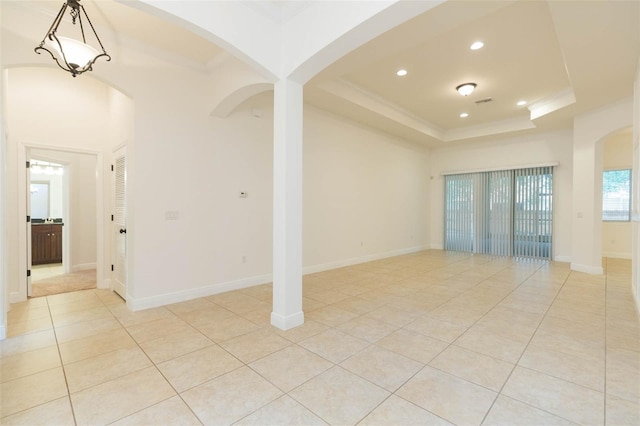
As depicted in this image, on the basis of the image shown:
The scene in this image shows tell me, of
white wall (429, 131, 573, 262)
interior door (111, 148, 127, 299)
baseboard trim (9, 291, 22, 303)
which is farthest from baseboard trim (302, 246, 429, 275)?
baseboard trim (9, 291, 22, 303)

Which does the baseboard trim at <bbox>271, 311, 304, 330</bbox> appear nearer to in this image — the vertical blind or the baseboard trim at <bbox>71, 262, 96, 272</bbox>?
the baseboard trim at <bbox>71, 262, 96, 272</bbox>

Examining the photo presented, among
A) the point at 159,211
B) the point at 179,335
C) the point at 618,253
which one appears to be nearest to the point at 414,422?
the point at 179,335

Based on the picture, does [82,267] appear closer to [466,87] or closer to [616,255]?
[466,87]

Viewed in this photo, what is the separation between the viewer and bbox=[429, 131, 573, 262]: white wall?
22.6 ft

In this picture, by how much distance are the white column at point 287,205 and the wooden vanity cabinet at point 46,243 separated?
654 cm

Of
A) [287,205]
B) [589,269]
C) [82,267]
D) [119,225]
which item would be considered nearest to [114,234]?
[119,225]

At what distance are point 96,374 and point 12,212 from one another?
10.5 feet

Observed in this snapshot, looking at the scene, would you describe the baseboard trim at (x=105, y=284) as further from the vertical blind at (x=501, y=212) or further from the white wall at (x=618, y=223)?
the white wall at (x=618, y=223)

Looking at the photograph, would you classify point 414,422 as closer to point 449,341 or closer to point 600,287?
point 449,341

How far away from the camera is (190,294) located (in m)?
4.11

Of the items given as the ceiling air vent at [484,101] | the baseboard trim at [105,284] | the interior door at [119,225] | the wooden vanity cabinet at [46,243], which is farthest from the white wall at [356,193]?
the wooden vanity cabinet at [46,243]

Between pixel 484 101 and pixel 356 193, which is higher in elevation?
pixel 484 101

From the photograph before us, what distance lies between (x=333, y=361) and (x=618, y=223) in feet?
29.3

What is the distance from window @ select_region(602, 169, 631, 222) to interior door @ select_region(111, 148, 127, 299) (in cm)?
1058
